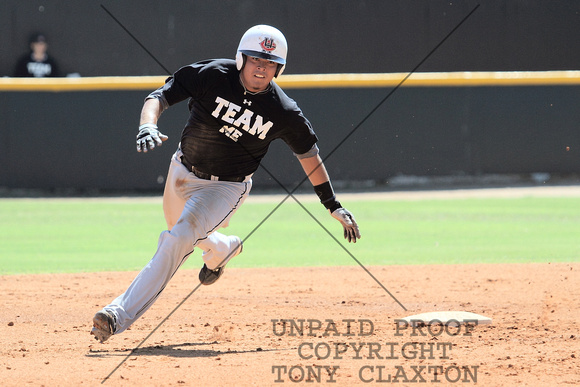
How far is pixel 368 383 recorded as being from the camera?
408 cm

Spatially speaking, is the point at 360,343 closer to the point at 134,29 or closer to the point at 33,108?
the point at 33,108

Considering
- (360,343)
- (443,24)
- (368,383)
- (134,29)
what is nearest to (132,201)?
(134,29)

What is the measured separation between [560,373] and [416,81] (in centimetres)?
1138

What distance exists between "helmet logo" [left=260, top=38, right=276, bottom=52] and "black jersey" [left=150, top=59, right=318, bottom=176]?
11.0 inches

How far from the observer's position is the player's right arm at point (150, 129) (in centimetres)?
449

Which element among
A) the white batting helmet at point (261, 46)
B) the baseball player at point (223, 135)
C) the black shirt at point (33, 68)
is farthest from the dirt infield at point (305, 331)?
the black shirt at point (33, 68)

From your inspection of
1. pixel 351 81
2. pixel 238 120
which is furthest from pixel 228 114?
pixel 351 81

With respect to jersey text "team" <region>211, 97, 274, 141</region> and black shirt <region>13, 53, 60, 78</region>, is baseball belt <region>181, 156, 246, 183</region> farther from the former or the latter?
black shirt <region>13, 53, 60, 78</region>

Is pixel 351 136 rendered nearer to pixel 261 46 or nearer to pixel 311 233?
pixel 311 233

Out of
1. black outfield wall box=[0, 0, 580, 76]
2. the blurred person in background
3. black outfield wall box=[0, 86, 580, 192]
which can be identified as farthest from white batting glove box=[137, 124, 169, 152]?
the blurred person in background

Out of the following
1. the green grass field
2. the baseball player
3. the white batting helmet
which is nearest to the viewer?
the baseball player

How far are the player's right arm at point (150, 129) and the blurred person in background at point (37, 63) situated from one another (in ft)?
38.3

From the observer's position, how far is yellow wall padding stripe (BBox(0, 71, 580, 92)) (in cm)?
1479

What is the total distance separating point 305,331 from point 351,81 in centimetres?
1027
